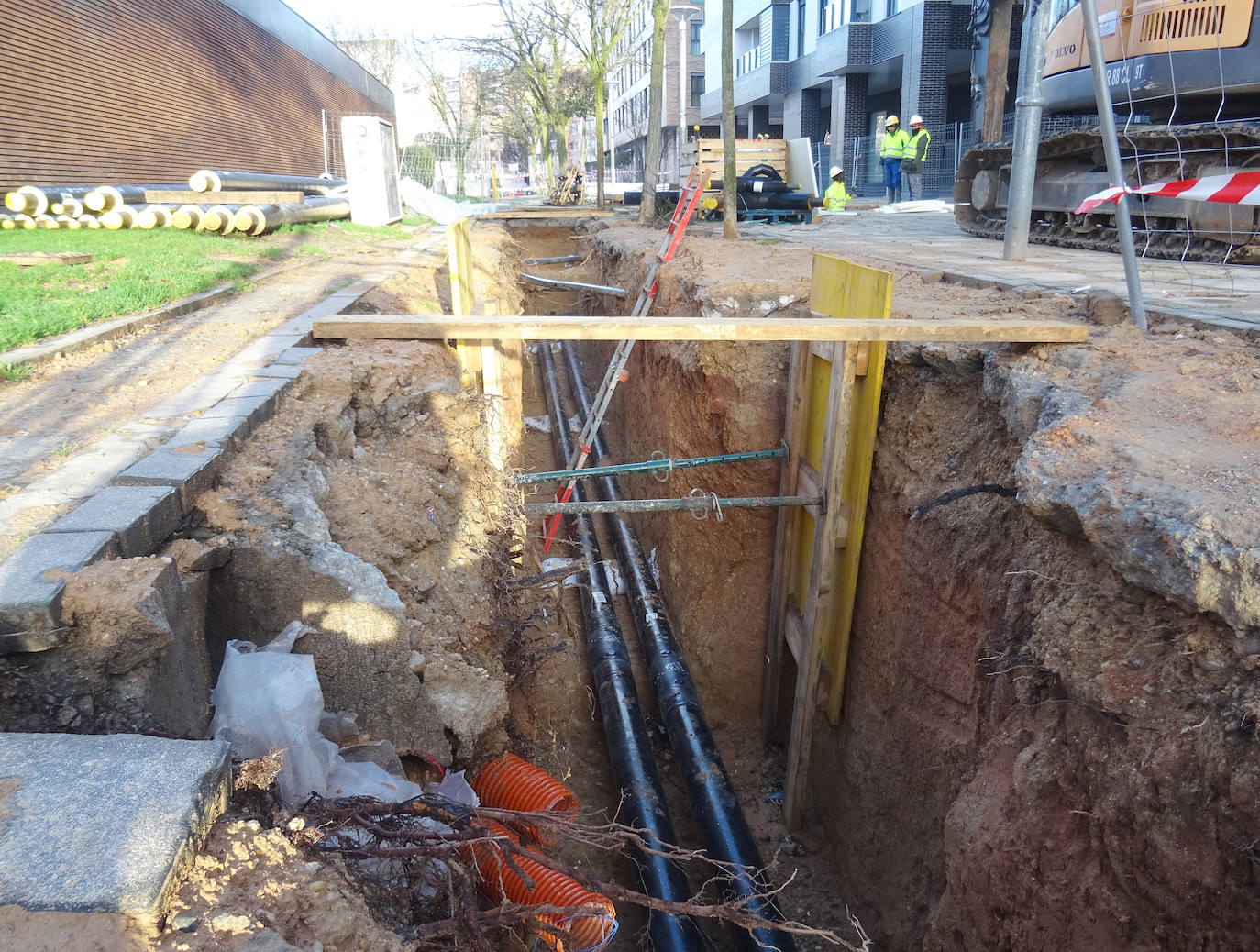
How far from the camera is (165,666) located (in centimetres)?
225

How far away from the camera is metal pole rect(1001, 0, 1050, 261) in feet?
23.2

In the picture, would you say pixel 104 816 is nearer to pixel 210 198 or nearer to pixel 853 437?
pixel 853 437

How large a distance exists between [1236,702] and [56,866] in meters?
2.78

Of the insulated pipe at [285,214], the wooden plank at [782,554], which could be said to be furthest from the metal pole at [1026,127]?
the insulated pipe at [285,214]

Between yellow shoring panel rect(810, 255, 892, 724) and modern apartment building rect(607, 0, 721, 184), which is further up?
modern apartment building rect(607, 0, 721, 184)

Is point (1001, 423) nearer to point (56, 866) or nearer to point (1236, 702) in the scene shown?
point (1236, 702)

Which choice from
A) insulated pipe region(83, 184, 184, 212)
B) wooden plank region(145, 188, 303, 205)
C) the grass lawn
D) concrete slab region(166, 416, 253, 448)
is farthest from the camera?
wooden plank region(145, 188, 303, 205)

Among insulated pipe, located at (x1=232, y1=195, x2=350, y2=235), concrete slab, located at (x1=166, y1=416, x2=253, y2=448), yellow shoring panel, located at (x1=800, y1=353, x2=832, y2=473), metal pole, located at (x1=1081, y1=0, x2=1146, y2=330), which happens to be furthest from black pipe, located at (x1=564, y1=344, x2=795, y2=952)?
insulated pipe, located at (x1=232, y1=195, x2=350, y2=235)

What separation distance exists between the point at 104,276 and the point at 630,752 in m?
5.83

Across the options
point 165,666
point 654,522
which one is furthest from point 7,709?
point 654,522

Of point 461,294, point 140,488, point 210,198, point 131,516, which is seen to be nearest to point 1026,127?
point 461,294

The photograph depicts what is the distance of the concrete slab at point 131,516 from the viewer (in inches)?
96.3

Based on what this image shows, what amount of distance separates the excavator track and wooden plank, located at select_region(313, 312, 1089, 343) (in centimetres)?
413

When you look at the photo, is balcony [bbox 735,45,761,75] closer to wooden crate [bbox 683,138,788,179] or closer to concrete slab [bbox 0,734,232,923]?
wooden crate [bbox 683,138,788,179]
